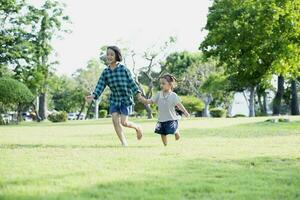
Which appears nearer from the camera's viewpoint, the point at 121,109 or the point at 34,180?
the point at 34,180

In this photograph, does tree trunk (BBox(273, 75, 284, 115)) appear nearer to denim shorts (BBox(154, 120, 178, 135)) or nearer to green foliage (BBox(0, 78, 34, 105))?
green foliage (BBox(0, 78, 34, 105))

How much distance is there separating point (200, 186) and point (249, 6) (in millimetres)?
27742

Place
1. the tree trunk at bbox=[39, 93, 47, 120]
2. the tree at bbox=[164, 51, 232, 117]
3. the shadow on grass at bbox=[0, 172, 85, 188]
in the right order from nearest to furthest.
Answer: the shadow on grass at bbox=[0, 172, 85, 188], the tree trunk at bbox=[39, 93, 47, 120], the tree at bbox=[164, 51, 232, 117]

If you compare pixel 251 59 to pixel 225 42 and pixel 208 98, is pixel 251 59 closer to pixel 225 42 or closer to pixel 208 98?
pixel 225 42

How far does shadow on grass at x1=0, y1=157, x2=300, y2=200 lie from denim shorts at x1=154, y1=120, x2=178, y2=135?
344 cm

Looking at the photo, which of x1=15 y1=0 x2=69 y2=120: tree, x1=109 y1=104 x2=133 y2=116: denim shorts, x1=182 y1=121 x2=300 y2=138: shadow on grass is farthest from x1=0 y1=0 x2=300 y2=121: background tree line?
x1=109 y1=104 x2=133 y2=116: denim shorts

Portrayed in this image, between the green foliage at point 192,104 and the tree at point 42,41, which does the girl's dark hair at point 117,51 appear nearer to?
the tree at point 42,41

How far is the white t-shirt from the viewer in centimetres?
917

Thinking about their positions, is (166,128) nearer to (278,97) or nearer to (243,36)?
(243,36)

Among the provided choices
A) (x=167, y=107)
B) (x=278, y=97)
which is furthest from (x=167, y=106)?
(x=278, y=97)

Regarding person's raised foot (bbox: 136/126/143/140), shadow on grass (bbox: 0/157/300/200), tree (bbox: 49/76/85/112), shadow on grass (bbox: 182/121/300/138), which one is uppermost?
tree (bbox: 49/76/85/112)

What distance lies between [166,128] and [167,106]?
0.44 meters

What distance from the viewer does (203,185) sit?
4219 millimetres

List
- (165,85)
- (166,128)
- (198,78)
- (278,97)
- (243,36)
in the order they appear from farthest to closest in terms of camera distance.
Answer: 1. (198,78)
2. (278,97)
3. (243,36)
4. (165,85)
5. (166,128)
